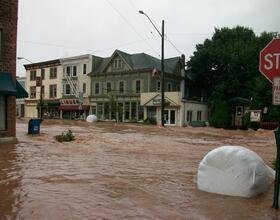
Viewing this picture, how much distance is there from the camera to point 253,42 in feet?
152

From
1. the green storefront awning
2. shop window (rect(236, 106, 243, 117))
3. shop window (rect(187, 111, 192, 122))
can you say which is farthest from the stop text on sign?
shop window (rect(187, 111, 192, 122))

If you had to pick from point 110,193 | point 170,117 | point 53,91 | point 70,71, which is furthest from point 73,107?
point 110,193

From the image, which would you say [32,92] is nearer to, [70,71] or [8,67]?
[70,71]

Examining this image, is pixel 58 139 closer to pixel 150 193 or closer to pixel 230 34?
pixel 150 193

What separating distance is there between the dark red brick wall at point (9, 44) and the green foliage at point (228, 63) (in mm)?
26877

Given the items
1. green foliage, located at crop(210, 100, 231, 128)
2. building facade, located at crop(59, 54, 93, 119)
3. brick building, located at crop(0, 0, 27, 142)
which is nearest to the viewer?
brick building, located at crop(0, 0, 27, 142)

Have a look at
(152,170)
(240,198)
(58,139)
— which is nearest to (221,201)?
(240,198)

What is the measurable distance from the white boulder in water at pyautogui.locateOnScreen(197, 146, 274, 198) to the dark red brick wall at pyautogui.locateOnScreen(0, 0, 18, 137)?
38.3 ft

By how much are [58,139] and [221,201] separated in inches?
499

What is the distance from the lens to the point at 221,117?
3850cm

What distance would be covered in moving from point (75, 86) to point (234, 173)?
4912 cm

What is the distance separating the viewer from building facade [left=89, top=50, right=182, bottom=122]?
45.7 metres

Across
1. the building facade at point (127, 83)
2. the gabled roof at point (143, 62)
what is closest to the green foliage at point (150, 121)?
the building facade at point (127, 83)

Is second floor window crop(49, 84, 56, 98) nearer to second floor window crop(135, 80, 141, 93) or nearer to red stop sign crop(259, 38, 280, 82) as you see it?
second floor window crop(135, 80, 141, 93)
